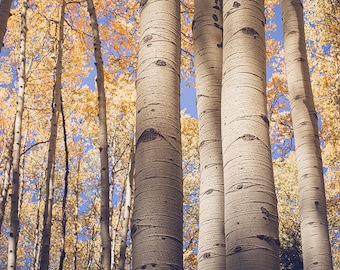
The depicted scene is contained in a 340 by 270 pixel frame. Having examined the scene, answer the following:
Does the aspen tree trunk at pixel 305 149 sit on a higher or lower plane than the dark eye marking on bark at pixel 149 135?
higher

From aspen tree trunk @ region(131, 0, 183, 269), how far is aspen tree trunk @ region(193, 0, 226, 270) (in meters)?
1.12

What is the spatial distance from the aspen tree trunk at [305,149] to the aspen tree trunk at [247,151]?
1803 mm

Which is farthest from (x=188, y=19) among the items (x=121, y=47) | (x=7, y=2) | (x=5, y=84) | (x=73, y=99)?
(x=7, y=2)

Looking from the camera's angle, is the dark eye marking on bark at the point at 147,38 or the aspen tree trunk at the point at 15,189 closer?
the dark eye marking on bark at the point at 147,38

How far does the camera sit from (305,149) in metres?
3.63

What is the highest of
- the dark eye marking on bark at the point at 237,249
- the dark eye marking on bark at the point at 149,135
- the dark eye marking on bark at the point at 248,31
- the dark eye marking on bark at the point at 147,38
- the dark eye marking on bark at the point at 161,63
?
the dark eye marking on bark at the point at 248,31

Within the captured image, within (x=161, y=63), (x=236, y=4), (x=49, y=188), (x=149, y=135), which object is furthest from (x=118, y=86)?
(x=149, y=135)

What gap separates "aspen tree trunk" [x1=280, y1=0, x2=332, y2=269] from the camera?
3.22 m

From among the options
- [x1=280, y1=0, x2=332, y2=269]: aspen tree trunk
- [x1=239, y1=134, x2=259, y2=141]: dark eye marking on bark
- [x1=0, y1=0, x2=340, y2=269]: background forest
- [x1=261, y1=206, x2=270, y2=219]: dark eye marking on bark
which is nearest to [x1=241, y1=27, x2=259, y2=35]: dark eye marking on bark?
[x1=239, y1=134, x2=259, y2=141]: dark eye marking on bark

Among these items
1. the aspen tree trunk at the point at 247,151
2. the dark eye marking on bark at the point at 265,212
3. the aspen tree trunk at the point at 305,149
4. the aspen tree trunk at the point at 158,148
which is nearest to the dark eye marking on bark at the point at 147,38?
the aspen tree trunk at the point at 158,148

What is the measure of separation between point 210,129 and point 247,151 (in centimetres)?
126

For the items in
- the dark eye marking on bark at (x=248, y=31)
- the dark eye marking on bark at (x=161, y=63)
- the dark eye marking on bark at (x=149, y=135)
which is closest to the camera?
the dark eye marking on bark at (x=149, y=135)

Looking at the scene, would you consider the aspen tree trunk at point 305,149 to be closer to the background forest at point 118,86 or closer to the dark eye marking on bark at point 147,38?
the dark eye marking on bark at point 147,38

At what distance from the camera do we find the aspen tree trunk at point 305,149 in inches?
127
